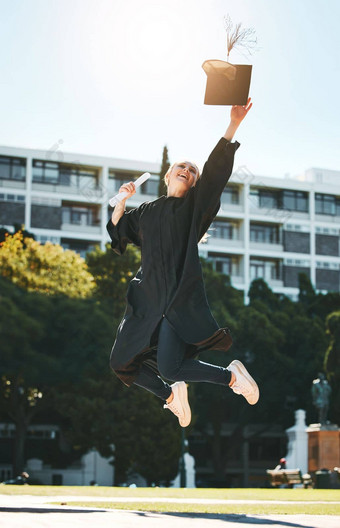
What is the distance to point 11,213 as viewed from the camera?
61.5 meters

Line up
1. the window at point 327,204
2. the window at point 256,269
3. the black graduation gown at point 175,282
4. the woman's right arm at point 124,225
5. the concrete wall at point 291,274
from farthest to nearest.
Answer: the window at point 327,204 → the window at point 256,269 → the concrete wall at point 291,274 → the woman's right arm at point 124,225 → the black graduation gown at point 175,282

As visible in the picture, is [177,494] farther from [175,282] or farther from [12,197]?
[12,197]

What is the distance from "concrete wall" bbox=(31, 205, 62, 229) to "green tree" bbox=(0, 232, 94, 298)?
19.1 m

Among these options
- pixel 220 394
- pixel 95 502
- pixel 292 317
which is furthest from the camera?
pixel 292 317

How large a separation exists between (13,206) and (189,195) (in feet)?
185

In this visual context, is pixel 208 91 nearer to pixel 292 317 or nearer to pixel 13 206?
pixel 292 317

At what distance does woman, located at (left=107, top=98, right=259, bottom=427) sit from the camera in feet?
19.8


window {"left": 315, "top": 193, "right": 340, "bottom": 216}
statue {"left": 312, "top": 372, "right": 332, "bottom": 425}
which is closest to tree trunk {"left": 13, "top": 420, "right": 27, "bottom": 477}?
statue {"left": 312, "top": 372, "right": 332, "bottom": 425}

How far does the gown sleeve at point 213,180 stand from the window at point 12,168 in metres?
57.8

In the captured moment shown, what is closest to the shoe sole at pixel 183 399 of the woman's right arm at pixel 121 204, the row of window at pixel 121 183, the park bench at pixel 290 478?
the woman's right arm at pixel 121 204

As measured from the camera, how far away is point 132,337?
6172 millimetres

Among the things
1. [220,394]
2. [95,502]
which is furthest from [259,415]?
[95,502]

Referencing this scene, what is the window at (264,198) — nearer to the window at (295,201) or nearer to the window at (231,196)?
the window at (295,201)

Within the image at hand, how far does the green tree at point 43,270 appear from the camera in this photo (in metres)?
41.2
